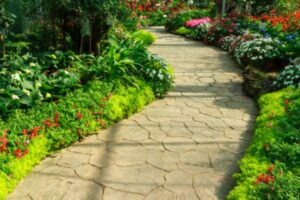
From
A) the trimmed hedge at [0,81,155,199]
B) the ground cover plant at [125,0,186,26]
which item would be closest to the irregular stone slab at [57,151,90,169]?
the trimmed hedge at [0,81,155,199]

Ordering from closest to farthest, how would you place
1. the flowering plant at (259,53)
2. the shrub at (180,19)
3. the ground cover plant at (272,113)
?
the ground cover plant at (272,113) < the flowering plant at (259,53) < the shrub at (180,19)

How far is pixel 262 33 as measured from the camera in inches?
357

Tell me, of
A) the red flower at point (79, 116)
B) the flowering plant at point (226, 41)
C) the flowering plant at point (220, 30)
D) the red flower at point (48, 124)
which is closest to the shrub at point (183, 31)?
the flowering plant at point (220, 30)

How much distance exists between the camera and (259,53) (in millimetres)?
7008

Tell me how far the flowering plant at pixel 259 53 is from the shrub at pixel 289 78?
127 cm

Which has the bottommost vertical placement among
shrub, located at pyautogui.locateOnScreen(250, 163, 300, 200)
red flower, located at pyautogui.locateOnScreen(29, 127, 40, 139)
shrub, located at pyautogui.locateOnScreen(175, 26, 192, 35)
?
shrub, located at pyautogui.locateOnScreen(250, 163, 300, 200)

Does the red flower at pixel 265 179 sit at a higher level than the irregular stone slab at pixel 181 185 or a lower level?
higher

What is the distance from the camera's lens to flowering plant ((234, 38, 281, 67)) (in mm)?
6836

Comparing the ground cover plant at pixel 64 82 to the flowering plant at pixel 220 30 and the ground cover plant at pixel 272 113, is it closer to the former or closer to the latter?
the ground cover plant at pixel 272 113

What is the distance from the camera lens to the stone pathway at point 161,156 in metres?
3.08

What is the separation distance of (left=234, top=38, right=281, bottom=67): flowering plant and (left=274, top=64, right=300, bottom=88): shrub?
50.0 inches

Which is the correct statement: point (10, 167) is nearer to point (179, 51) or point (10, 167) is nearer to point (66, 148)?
point (66, 148)

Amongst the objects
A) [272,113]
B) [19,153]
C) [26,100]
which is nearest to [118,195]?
[19,153]

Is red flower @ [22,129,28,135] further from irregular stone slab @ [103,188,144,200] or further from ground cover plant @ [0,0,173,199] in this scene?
irregular stone slab @ [103,188,144,200]
